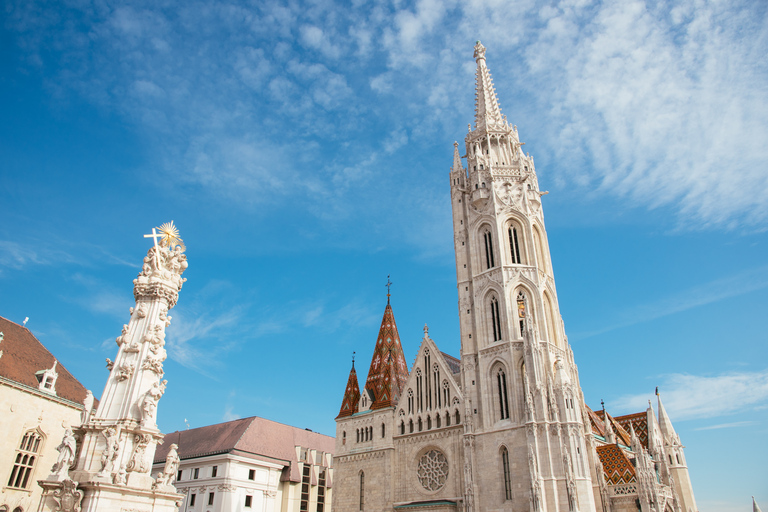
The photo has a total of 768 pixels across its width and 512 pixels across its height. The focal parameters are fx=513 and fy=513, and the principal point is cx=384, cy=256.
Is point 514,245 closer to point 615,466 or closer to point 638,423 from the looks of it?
point 615,466

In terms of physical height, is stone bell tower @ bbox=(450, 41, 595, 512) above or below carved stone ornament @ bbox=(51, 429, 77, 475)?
above

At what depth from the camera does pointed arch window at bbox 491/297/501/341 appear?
3519 cm

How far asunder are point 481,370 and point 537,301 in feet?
19.7

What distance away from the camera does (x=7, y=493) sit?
25.4 metres

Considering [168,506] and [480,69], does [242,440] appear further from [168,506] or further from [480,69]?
[480,69]

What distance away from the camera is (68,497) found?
13047 millimetres

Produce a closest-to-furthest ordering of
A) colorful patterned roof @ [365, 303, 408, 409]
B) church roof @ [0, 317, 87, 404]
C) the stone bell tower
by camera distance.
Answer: church roof @ [0, 317, 87, 404], the stone bell tower, colorful patterned roof @ [365, 303, 408, 409]

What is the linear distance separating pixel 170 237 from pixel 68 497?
8397mm

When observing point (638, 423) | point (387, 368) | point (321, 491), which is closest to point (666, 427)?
point (638, 423)

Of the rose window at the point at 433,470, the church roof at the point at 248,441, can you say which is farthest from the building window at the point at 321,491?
the rose window at the point at 433,470

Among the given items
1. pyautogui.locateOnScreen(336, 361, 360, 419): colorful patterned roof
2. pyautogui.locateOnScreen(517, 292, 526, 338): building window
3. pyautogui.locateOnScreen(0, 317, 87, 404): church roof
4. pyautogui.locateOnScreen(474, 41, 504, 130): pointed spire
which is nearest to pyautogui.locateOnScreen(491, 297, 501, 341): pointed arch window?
pyautogui.locateOnScreen(517, 292, 526, 338): building window

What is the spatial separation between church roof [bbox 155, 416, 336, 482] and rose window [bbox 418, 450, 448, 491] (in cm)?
1230

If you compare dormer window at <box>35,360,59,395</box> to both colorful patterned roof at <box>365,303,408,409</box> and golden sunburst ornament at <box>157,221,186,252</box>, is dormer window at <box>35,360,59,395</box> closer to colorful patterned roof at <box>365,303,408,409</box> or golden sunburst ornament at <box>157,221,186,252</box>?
golden sunburst ornament at <box>157,221,186,252</box>

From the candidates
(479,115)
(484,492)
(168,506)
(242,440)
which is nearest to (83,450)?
(168,506)
